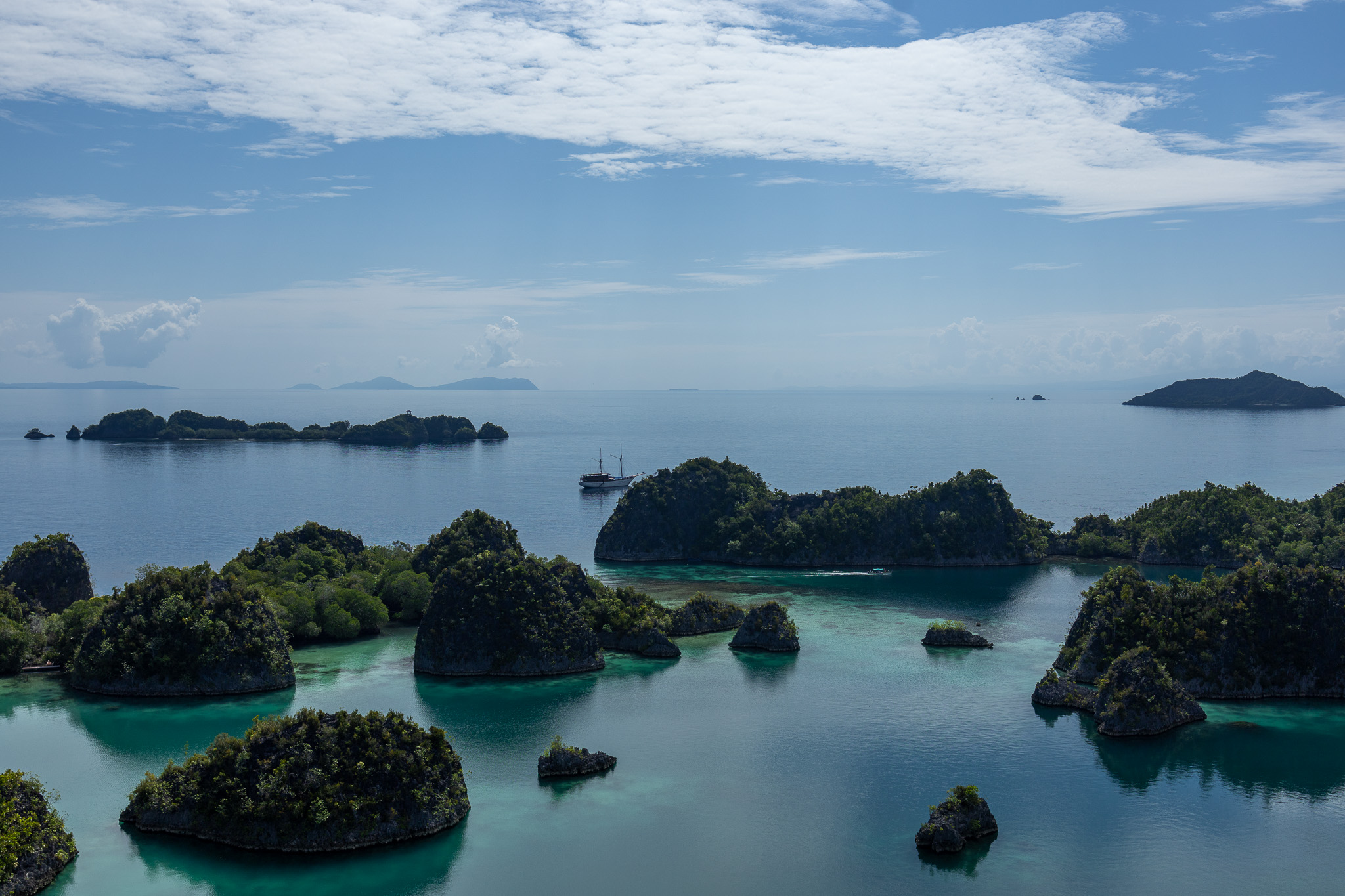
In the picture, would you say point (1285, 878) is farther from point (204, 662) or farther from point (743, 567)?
point (743, 567)

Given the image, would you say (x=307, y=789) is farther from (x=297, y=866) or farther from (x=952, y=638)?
(x=952, y=638)

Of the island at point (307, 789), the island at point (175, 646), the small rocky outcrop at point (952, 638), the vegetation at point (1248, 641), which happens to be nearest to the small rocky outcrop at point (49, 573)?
the island at point (175, 646)

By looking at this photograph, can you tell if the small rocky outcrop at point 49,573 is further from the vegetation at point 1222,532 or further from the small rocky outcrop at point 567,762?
the vegetation at point 1222,532

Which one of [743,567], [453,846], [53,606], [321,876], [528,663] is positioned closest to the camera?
[321,876]

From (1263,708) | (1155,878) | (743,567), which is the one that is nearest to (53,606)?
(743,567)

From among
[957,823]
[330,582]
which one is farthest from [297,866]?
[330,582]

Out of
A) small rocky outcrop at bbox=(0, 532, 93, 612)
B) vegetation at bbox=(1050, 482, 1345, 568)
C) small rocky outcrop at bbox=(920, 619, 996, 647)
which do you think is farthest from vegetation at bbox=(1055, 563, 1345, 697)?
small rocky outcrop at bbox=(0, 532, 93, 612)
